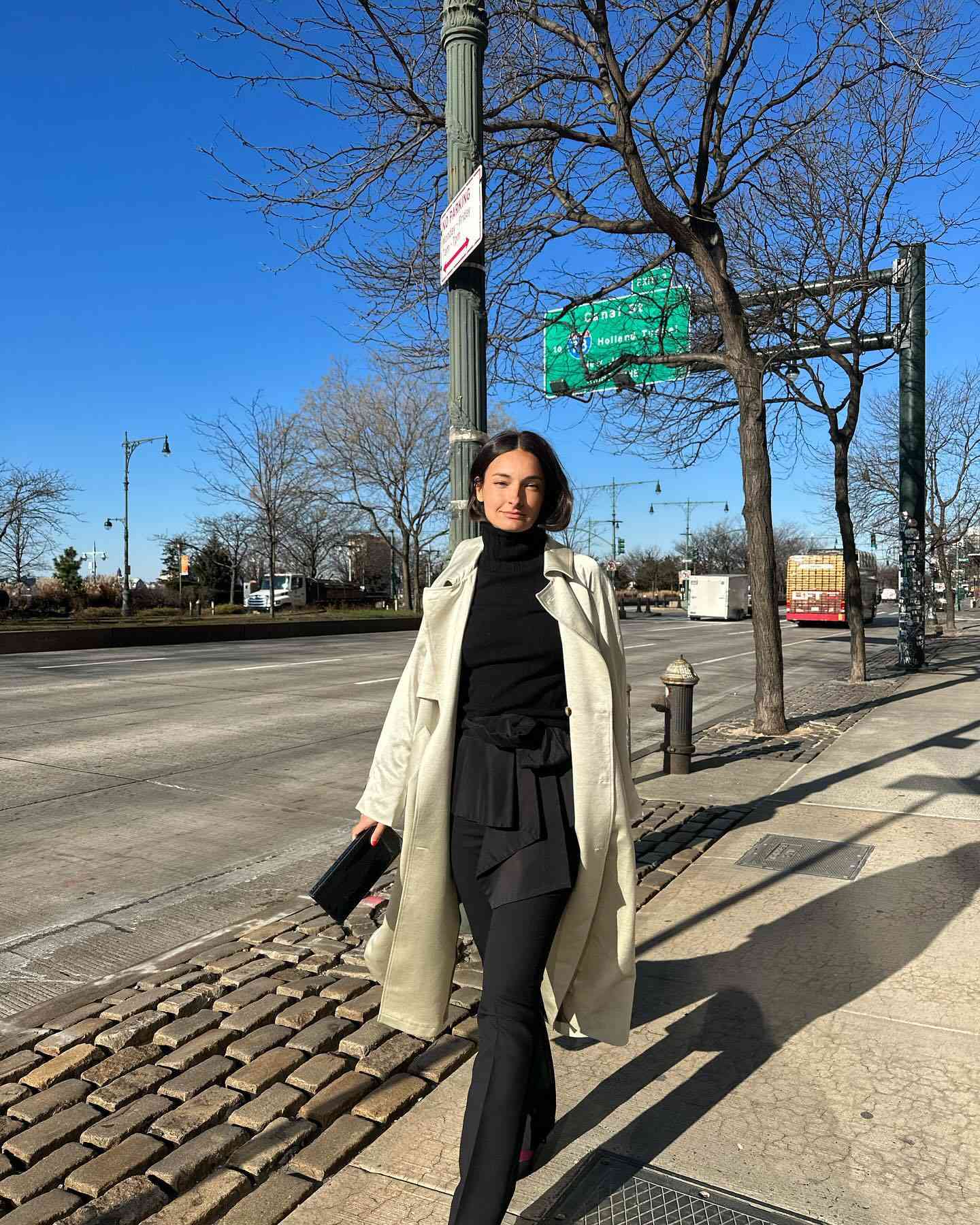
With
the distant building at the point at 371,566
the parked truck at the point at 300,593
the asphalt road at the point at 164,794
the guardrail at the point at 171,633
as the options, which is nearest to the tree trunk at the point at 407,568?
the guardrail at the point at 171,633

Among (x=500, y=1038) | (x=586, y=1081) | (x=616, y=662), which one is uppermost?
(x=616, y=662)

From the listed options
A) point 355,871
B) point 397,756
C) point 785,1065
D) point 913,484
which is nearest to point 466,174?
point 397,756

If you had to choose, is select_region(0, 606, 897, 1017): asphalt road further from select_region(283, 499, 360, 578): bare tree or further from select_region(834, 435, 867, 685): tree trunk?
select_region(283, 499, 360, 578): bare tree

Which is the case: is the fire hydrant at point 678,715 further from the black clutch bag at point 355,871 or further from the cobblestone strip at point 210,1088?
the black clutch bag at point 355,871

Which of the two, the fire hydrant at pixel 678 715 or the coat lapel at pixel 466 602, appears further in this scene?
the fire hydrant at pixel 678 715

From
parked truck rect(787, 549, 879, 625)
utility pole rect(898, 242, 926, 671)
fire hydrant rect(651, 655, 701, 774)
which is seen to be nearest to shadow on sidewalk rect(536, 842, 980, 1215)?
fire hydrant rect(651, 655, 701, 774)

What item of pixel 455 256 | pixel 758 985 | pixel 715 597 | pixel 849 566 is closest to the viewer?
pixel 758 985

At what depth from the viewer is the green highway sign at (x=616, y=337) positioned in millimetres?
10305

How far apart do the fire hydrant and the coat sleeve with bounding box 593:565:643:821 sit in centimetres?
482

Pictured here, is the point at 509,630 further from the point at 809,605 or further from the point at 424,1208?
the point at 809,605

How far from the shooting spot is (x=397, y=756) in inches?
99.6

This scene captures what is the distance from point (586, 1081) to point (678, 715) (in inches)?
190

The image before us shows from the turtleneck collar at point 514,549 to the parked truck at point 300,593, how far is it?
48.8 m

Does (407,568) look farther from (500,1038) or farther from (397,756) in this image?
(500,1038)
